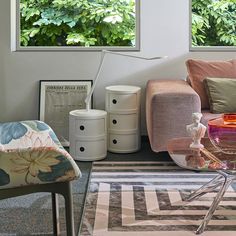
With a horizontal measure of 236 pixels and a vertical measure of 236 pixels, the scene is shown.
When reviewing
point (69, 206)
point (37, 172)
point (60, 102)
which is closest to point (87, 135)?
point (60, 102)

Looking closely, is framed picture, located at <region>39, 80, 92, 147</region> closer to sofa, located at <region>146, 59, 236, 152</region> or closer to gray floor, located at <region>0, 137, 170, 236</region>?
sofa, located at <region>146, 59, 236, 152</region>

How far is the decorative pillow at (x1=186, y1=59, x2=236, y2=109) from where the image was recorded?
4.23 metres

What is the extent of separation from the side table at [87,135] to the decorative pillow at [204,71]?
32.9 inches

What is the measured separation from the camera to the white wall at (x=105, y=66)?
4.67 meters

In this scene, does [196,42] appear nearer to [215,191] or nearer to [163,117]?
[163,117]

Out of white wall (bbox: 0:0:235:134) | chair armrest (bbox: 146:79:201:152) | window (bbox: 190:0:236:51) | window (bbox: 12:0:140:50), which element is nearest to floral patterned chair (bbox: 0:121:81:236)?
chair armrest (bbox: 146:79:201:152)

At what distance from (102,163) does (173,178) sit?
0.69 metres

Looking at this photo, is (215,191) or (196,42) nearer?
(215,191)

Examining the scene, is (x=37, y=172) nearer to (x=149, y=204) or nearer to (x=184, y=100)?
(x=149, y=204)

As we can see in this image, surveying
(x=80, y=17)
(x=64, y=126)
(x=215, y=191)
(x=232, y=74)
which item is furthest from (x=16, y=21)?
(x=215, y=191)

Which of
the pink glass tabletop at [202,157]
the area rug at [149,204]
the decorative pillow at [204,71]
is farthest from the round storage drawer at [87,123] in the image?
the pink glass tabletop at [202,157]

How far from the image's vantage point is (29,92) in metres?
4.76

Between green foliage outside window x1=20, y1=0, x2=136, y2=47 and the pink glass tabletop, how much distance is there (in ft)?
6.71

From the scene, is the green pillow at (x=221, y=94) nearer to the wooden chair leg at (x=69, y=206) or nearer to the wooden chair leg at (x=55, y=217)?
the wooden chair leg at (x=55, y=217)
